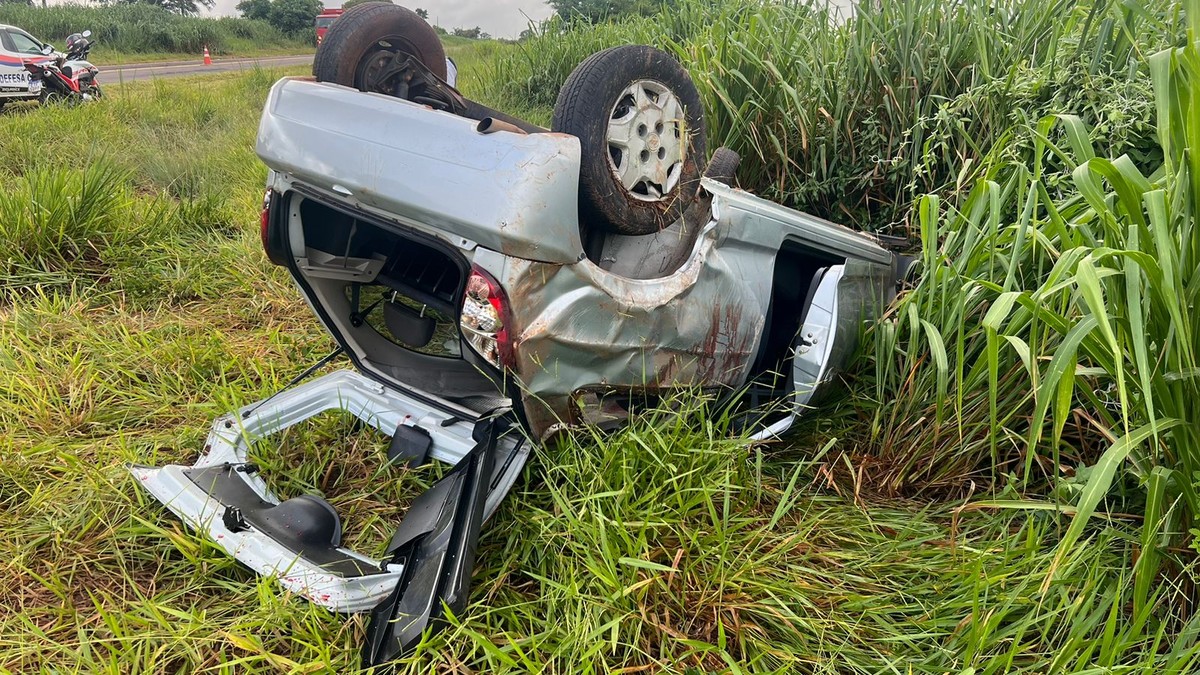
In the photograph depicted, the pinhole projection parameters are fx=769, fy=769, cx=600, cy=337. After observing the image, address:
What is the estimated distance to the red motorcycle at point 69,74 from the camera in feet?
32.9

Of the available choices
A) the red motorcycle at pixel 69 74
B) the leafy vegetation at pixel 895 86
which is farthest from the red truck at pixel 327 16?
the red motorcycle at pixel 69 74

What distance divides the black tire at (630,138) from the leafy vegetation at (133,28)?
24.3m

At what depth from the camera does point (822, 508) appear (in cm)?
233

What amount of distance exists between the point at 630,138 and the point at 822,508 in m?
1.24

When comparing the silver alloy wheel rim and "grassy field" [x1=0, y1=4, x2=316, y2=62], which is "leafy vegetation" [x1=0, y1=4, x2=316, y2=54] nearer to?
"grassy field" [x1=0, y1=4, x2=316, y2=62]

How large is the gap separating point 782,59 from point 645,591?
9.29ft

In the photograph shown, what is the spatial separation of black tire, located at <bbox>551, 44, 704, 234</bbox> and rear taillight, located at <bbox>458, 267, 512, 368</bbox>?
1.59 ft

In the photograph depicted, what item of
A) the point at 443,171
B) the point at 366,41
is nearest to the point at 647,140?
the point at 443,171

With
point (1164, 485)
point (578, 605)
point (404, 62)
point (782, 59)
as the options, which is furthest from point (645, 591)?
point (782, 59)

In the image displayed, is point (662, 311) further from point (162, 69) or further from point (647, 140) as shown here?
point (162, 69)

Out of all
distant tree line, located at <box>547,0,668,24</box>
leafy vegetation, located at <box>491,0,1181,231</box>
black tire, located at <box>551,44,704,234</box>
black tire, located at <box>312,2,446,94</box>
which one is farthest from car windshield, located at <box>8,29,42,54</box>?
black tire, located at <box>551,44,704,234</box>

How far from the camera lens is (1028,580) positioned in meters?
1.81

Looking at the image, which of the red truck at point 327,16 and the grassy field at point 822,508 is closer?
the grassy field at point 822,508

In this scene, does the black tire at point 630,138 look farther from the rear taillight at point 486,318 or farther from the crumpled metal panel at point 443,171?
the rear taillight at point 486,318
